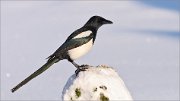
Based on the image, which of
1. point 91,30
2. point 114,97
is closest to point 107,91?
point 114,97

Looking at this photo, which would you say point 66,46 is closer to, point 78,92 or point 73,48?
point 73,48

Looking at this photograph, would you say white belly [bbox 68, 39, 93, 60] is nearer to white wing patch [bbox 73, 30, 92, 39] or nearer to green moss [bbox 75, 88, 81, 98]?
white wing patch [bbox 73, 30, 92, 39]

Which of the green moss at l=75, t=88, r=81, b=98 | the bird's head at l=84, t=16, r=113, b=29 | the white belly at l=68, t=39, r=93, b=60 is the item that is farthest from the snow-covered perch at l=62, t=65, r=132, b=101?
the bird's head at l=84, t=16, r=113, b=29

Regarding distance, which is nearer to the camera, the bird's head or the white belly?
the white belly

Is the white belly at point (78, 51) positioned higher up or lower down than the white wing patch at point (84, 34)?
lower down

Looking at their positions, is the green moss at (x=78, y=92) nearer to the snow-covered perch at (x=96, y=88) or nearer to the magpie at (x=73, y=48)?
the snow-covered perch at (x=96, y=88)

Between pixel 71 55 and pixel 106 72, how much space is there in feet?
6.33

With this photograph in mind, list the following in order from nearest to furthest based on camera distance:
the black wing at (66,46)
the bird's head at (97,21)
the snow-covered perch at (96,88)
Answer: the snow-covered perch at (96,88) < the black wing at (66,46) < the bird's head at (97,21)

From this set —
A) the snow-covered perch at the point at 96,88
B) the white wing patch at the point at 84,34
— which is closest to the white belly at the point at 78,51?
the white wing patch at the point at 84,34

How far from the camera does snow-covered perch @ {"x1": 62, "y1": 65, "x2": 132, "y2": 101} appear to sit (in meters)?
5.42

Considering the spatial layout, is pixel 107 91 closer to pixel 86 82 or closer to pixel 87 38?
pixel 86 82

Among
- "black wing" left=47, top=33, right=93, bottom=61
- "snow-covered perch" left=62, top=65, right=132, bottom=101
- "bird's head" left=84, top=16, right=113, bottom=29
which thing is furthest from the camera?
"bird's head" left=84, top=16, right=113, bottom=29

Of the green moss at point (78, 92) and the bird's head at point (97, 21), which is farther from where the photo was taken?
the bird's head at point (97, 21)

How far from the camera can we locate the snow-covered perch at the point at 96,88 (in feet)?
17.8
